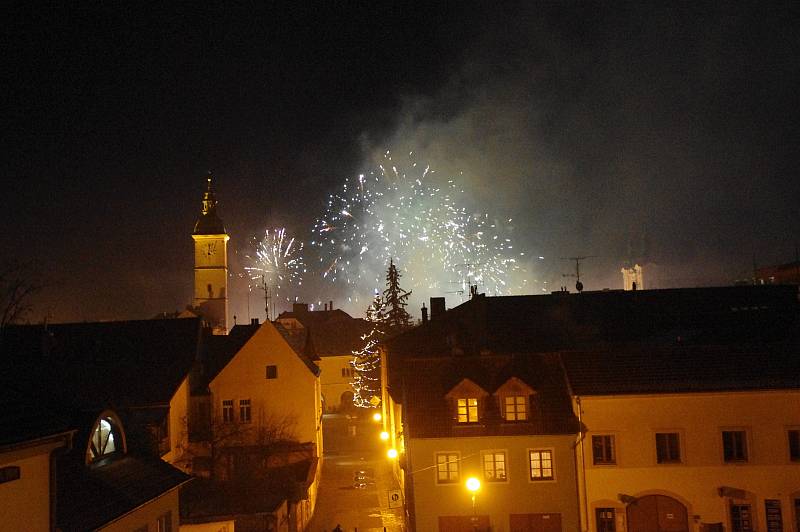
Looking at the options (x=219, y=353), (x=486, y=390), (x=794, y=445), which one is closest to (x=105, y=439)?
(x=486, y=390)

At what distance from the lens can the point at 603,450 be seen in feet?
89.1

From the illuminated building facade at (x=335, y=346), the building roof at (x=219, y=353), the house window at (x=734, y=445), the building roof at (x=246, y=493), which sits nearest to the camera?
the house window at (x=734, y=445)

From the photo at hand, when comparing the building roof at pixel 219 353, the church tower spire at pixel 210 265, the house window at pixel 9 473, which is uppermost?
the church tower spire at pixel 210 265

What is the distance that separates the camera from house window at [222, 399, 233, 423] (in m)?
40.0

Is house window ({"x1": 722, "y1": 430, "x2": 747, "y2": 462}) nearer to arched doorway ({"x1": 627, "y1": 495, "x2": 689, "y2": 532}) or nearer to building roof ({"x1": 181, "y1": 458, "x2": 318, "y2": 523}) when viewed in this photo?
arched doorway ({"x1": 627, "y1": 495, "x2": 689, "y2": 532})

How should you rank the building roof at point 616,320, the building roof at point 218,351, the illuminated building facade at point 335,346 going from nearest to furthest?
the building roof at point 616,320, the building roof at point 218,351, the illuminated building facade at point 335,346

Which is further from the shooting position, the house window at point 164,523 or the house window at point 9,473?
the house window at point 164,523

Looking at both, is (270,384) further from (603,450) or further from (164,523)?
(164,523)

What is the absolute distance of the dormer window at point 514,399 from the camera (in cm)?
2800

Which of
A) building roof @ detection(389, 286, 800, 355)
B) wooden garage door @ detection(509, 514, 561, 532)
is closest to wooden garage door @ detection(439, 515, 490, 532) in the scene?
wooden garage door @ detection(509, 514, 561, 532)

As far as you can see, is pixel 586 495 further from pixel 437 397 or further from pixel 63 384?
pixel 63 384

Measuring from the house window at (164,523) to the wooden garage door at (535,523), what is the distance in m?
13.4

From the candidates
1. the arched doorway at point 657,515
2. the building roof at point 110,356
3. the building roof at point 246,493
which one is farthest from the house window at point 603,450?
the building roof at point 110,356

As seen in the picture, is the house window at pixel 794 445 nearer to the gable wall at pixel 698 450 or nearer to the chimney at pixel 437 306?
the gable wall at pixel 698 450
